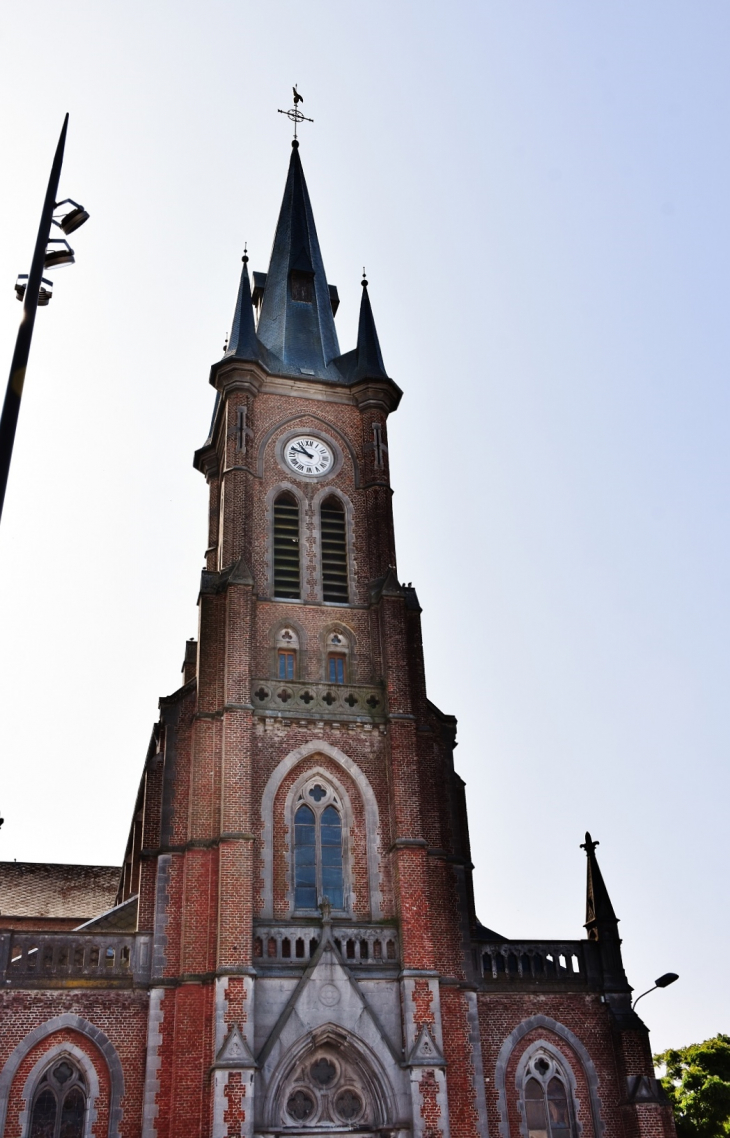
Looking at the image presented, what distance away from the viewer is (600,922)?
2666cm

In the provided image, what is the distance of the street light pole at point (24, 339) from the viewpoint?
945 centimetres

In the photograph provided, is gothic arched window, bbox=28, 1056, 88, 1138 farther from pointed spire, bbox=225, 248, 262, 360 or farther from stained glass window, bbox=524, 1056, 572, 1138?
→ pointed spire, bbox=225, 248, 262, 360

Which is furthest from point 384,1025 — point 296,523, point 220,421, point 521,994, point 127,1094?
point 220,421

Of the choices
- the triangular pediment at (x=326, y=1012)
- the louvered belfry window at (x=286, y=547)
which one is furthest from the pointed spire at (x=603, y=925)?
the louvered belfry window at (x=286, y=547)

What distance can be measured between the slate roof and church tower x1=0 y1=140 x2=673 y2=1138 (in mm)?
8846

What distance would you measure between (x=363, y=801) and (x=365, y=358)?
1452 centimetres

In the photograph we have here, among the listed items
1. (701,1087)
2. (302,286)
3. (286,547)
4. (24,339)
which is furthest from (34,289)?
(701,1087)

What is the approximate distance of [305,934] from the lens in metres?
24.4

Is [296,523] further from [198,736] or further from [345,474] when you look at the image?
[198,736]

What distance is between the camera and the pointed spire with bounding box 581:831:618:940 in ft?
87.4

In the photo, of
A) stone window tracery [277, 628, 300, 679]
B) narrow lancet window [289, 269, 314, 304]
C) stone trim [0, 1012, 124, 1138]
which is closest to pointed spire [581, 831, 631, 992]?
stone window tracery [277, 628, 300, 679]

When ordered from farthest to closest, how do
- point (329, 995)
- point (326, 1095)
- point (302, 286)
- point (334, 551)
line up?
point (302, 286) < point (334, 551) < point (329, 995) < point (326, 1095)

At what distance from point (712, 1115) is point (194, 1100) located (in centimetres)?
2837

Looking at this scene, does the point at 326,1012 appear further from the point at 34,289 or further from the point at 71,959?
the point at 34,289
